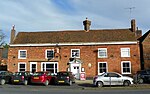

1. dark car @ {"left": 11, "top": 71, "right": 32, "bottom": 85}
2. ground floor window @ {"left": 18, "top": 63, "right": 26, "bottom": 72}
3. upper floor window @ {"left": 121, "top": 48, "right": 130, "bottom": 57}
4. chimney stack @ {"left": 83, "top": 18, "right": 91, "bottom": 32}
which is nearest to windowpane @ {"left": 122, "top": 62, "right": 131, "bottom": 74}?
upper floor window @ {"left": 121, "top": 48, "right": 130, "bottom": 57}

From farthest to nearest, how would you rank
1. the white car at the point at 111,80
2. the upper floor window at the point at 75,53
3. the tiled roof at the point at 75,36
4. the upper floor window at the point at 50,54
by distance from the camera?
the tiled roof at the point at 75,36 < the upper floor window at the point at 50,54 < the upper floor window at the point at 75,53 < the white car at the point at 111,80

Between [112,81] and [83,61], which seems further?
[83,61]

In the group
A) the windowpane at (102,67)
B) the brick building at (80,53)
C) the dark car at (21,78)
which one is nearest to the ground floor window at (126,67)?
the brick building at (80,53)

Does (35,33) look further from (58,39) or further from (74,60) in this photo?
(74,60)

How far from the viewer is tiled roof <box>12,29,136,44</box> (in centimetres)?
3981

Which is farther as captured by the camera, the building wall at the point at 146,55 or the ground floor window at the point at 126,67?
the building wall at the point at 146,55

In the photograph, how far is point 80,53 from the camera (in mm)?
39094

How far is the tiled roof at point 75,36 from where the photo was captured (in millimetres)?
39812

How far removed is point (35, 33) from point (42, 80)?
54.7 feet

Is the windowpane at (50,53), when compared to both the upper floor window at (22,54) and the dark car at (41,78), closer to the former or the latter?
the upper floor window at (22,54)

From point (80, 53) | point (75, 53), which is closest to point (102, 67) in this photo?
point (80, 53)

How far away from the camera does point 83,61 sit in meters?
38.7

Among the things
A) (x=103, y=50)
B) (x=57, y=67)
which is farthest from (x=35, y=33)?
(x=103, y=50)

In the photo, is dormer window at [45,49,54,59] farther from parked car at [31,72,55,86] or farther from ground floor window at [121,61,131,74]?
ground floor window at [121,61,131,74]
